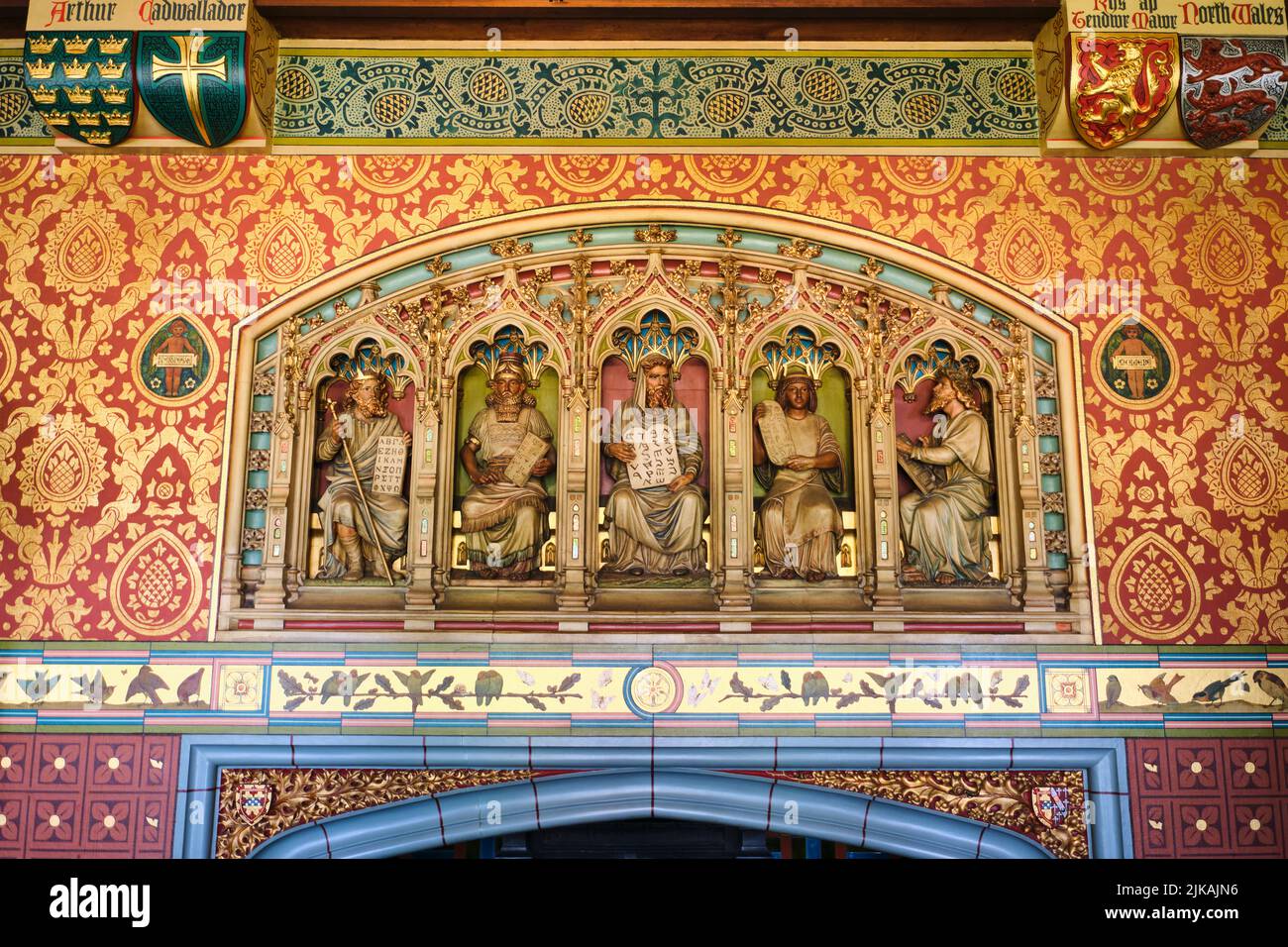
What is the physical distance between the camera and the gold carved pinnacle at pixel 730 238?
6.23 metres

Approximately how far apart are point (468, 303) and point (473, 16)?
1.38 m

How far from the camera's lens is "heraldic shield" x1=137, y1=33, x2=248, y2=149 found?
600cm

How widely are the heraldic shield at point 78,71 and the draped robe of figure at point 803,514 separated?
11.5 feet

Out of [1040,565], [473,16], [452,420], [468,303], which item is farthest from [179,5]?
[1040,565]

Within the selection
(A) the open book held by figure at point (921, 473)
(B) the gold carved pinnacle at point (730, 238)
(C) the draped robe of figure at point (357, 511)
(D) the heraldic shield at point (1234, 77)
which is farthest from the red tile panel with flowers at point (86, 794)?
(D) the heraldic shield at point (1234, 77)

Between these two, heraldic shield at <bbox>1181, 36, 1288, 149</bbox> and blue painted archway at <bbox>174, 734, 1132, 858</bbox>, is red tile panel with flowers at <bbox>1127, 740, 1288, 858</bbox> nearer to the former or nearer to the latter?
blue painted archway at <bbox>174, 734, 1132, 858</bbox>

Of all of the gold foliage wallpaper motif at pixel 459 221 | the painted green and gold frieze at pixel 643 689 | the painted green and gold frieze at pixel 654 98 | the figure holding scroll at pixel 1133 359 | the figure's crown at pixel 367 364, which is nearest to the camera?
the painted green and gold frieze at pixel 643 689

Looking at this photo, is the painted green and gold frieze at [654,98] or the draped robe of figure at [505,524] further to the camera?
the painted green and gold frieze at [654,98]

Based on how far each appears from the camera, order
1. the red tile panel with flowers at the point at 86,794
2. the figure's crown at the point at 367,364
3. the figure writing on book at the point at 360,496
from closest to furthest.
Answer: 1. the red tile panel with flowers at the point at 86,794
2. the figure writing on book at the point at 360,496
3. the figure's crown at the point at 367,364

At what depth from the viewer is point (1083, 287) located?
6160 millimetres

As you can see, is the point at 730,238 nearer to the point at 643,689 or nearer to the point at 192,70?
the point at 643,689

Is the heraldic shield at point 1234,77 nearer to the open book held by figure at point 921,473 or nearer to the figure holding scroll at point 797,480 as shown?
the open book held by figure at point 921,473
